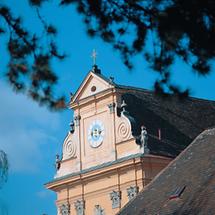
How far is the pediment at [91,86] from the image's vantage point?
41250 millimetres

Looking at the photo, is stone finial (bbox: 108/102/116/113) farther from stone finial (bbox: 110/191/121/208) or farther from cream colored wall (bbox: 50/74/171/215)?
stone finial (bbox: 110/191/121/208)

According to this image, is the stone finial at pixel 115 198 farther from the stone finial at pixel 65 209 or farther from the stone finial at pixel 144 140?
the stone finial at pixel 65 209

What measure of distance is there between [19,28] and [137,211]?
1274 centimetres

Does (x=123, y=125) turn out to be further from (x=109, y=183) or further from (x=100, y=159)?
(x=109, y=183)

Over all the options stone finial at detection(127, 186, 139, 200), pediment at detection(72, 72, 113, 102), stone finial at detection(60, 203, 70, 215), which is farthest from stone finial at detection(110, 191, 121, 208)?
pediment at detection(72, 72, 113, 102)

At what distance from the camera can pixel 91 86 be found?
41.9 meters

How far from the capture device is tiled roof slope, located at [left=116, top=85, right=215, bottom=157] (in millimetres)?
40438

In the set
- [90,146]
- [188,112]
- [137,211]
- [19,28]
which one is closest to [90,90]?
[90,146]

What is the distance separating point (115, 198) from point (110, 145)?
2771 millimetres

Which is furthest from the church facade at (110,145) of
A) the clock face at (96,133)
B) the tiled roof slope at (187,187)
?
the tiled roof slope at (187,187)

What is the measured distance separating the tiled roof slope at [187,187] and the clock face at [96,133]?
13.5 m

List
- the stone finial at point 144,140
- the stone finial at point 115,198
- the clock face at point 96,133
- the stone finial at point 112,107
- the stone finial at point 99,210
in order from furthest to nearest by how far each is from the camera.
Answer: the clock face at point 96,133
the stone finial at point 112,107
the stone finial at point 99,210
the stone finial at point 115,198
the stone finial at point 144,140

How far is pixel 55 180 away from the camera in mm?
42844

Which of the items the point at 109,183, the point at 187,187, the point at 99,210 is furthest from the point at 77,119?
the point at 187,187
